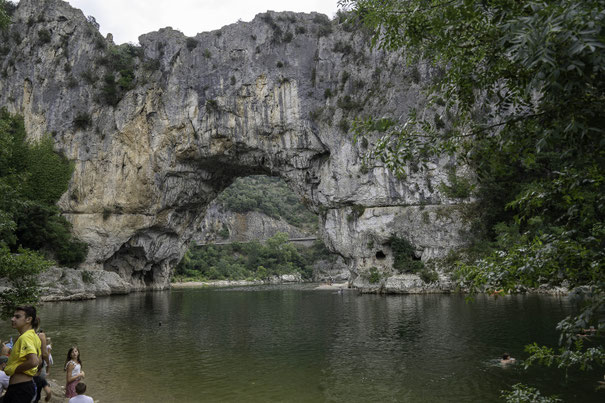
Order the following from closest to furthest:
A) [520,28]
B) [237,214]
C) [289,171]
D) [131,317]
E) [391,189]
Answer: [520,28] → [131,317] → [391,189] → [289,171] → [237,214]

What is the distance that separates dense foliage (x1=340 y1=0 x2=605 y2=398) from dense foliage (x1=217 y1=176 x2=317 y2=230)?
88.5m

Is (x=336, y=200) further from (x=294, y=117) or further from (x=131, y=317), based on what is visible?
(x=131, y=317)

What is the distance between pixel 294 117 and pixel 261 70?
5758 mm

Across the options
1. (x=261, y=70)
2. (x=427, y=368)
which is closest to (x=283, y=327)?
(x=427, y=368)

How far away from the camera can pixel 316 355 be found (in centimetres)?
1205

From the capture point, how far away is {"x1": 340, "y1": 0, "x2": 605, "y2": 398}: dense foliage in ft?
8.38

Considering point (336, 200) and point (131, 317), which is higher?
point (336, 200)

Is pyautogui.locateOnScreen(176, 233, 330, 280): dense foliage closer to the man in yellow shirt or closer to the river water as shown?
the river water

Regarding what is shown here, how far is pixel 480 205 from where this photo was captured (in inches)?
1415

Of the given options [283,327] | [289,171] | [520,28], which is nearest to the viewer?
[520,28]

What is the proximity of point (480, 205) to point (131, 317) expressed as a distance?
93.0 feet

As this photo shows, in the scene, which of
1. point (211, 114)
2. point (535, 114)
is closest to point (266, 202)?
point (211, 114)

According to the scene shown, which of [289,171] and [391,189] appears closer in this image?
[391,189]

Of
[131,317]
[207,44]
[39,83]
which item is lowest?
[131,317]
